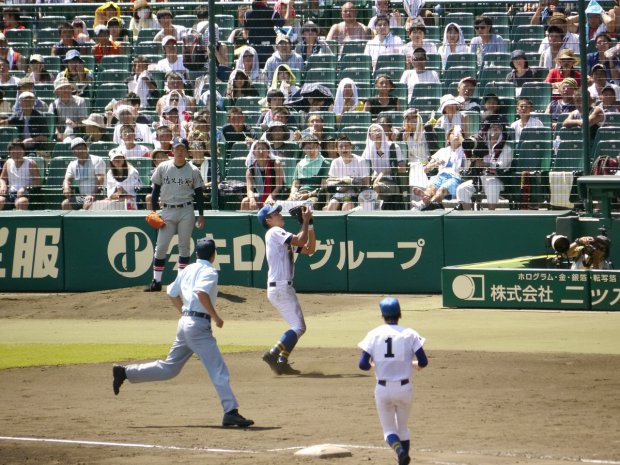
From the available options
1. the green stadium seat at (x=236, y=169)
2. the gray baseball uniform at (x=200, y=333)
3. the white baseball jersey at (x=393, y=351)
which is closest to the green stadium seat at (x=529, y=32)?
the green stadium seat at (x=236, y=169)

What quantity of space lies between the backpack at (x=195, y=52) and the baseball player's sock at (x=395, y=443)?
13.5m

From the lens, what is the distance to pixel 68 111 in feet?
68.8

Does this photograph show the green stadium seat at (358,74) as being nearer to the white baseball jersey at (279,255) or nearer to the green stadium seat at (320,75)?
the green stadium seat at (320,75)

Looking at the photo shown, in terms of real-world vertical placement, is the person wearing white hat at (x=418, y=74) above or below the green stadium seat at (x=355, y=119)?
above

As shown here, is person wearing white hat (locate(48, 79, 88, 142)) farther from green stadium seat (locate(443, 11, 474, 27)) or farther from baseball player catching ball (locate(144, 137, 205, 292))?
green stadium seat (locate(443, 11, 474, 27))

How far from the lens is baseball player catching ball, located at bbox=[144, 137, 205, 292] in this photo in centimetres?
1711

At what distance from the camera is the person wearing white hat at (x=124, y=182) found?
19312 millimetres

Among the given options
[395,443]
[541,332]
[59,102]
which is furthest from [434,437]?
[59,102]

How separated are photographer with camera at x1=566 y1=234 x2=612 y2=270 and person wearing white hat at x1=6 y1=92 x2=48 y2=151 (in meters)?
9.65

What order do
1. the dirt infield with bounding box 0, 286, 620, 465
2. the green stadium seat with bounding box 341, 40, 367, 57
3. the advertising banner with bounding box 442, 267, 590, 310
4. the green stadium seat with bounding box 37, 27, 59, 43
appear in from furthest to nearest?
the green stadium seat with bounding box 37, 27, 59, 43, the green stadium seat with bounding box 341, 40, 367, 57, the advertising banner with bounding box 442, 267, 590, 310, the dirt infield with bounding box 0, 286, 620, 465

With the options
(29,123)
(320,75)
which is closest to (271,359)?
(320,75)

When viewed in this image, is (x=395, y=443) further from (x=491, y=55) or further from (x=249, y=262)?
(x=491, y=55)

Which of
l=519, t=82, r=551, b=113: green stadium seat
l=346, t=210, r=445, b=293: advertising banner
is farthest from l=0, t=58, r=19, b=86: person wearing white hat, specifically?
l=519, t=82, r=551, b=113: green stadium seat

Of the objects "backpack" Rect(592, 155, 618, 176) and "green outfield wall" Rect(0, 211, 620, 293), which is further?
"green outfield wall" Rect(0, 211, 620, 293)
